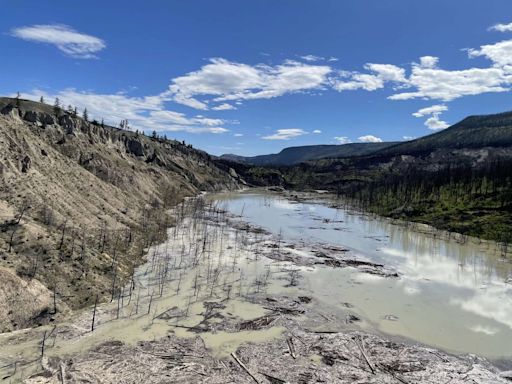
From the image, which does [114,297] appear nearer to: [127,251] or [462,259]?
[127,251]

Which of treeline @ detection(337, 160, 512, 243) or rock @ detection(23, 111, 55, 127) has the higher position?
rock @ detection(23, 111, 55, 127)

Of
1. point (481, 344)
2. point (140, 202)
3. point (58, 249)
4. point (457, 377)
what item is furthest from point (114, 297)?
point (140, 202)

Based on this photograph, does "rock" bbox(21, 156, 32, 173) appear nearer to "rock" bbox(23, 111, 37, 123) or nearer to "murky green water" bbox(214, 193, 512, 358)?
"murky green water" bbox(214, 193, 512, 358)

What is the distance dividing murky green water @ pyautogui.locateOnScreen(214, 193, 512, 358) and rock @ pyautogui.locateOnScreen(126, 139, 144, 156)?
82.0 m

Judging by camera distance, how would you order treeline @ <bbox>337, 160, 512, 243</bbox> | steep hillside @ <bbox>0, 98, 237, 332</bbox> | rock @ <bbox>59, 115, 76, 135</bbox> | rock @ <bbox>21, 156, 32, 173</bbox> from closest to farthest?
steep hillside @ <bbox>0, 98, 237, 332</bbox>, rock @ <bbox>21, 156, 32, 173</bbox>, treeline @ <bbox>337, 160, 512, 243</bbox>, rock @ <bbox>59, 115, 76, 135</bbox>

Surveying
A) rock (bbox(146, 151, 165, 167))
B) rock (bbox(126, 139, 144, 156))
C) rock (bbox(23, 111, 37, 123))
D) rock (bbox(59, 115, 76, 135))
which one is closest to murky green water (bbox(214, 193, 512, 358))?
rock (bbox(59, 115, 76, 135))

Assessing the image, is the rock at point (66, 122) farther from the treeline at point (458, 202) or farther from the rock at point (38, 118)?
the treeline at point (458, 202)

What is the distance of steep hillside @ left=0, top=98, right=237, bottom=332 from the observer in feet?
109

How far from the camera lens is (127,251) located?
48.8 meters

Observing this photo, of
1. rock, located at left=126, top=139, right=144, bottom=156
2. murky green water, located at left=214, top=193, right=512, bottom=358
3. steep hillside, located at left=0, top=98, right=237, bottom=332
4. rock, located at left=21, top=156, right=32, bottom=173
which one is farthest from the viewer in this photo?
rock, located at left=126, top=139, right=144, bottom=156

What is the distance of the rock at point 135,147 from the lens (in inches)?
5775

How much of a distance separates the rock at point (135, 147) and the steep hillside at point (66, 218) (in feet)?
161

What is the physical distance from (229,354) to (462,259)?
4885cm

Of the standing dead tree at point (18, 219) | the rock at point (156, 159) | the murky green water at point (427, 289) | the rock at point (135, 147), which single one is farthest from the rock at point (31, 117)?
the rock at point (156, 159)
